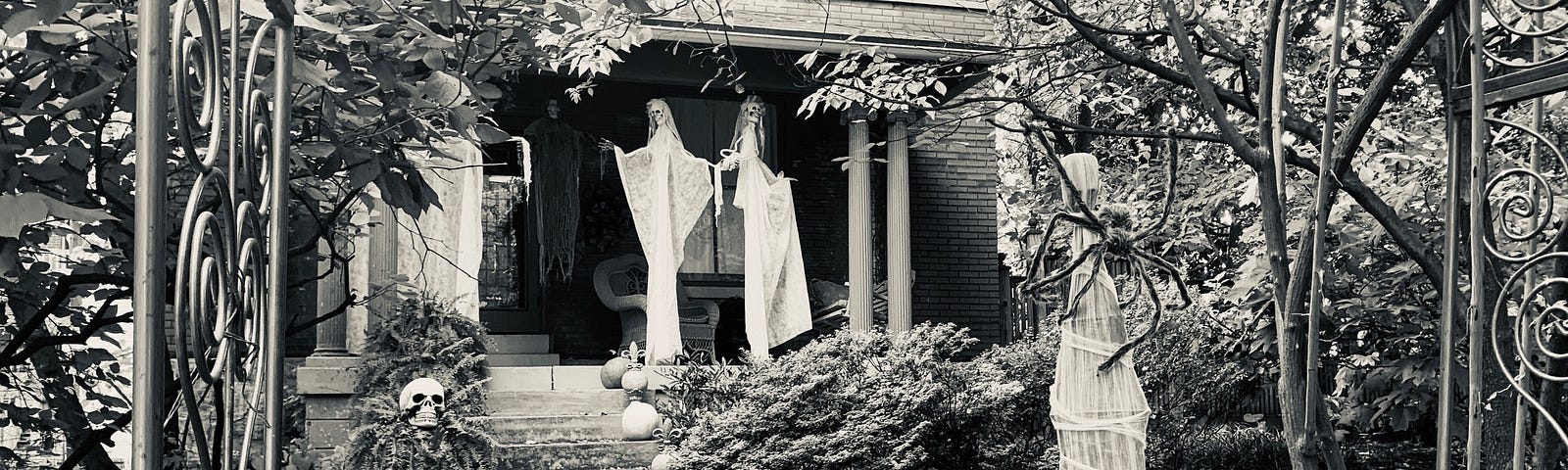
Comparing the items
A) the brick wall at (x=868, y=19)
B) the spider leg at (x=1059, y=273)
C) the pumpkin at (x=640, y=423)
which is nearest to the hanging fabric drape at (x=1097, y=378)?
the spider leg at (x=1059, y=273)

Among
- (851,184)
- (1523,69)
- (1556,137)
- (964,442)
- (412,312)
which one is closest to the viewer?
(1523,69)

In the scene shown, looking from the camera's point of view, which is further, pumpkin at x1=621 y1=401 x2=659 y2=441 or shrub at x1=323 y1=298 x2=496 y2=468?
pumpkin at x1=621 y1=401 x2=659 y2=441

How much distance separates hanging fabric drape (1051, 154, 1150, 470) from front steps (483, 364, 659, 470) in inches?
168

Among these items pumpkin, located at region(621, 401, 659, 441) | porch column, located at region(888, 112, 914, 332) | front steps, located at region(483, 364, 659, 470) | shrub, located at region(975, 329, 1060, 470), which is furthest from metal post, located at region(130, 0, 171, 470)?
porch column, located at region(888, 112, 914, 332)

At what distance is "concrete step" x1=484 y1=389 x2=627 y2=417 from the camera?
36.1ft

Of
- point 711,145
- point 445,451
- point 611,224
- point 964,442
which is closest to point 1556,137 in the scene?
point 964,442

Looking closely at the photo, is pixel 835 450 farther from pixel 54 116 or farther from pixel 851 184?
pixel 54 116

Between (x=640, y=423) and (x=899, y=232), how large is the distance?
131 inches

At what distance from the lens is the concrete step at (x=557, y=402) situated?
11.0 meters

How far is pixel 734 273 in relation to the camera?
45.1ft

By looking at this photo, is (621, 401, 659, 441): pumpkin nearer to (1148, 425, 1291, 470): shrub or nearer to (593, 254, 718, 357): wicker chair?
(593, 254, 718, 357): wicker chair

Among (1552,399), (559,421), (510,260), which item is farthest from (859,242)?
(1552,399)

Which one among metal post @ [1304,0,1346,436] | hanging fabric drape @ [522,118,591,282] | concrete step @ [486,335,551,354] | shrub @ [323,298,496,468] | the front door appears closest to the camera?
metal post @ [1304,0,1346,436]

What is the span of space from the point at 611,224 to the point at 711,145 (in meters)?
1.41
